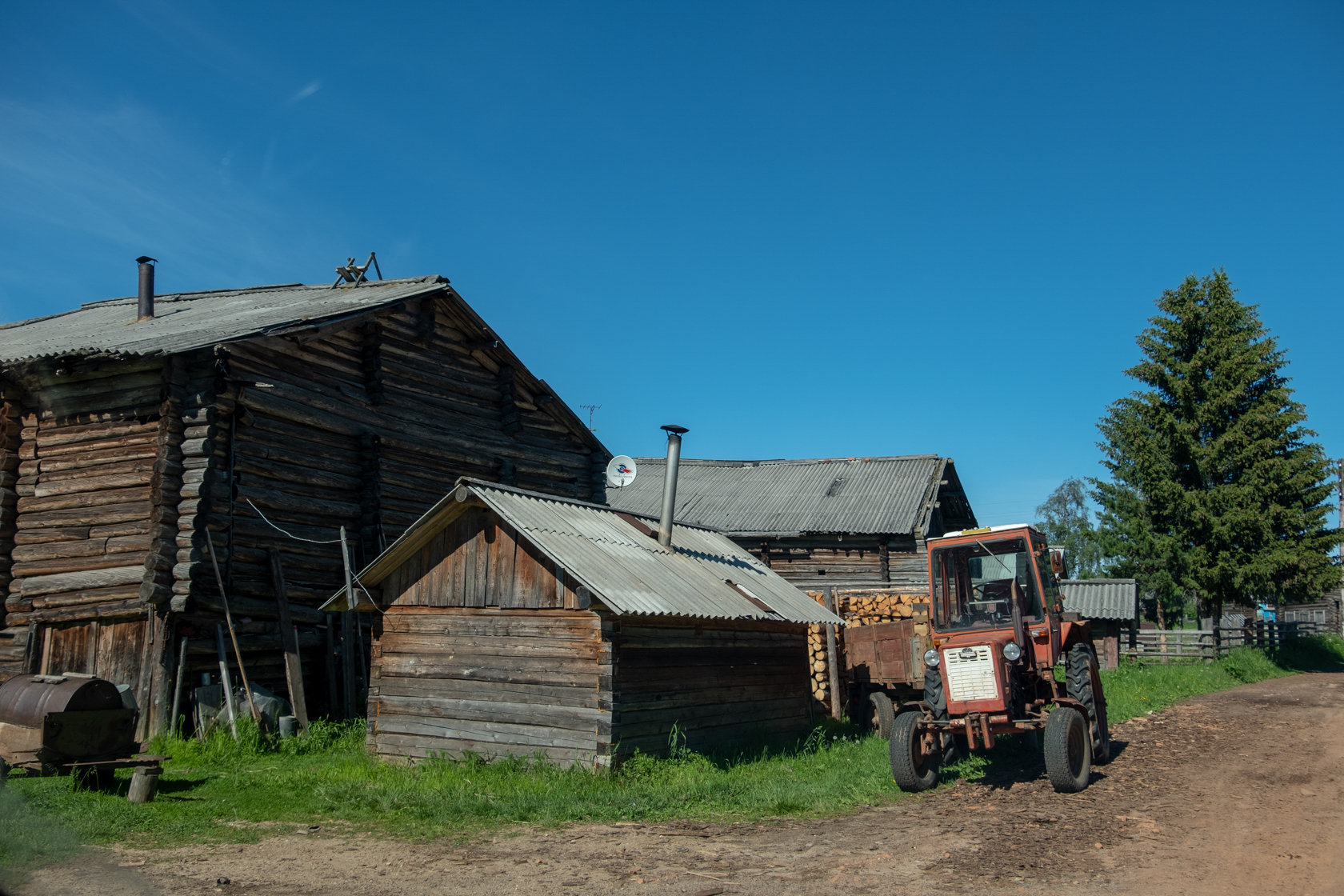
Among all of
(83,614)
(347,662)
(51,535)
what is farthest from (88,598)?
(347,662)

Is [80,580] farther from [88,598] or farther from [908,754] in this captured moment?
[908,754]

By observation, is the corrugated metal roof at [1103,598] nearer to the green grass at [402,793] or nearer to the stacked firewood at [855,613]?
the stacked firewood at [855,613]

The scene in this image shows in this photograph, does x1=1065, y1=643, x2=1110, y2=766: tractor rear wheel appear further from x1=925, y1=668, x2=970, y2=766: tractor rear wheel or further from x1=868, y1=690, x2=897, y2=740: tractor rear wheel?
x1=868, y1=690, x2=897, y2=740: tractor rear wheel

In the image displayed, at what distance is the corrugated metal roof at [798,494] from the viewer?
29.4 m

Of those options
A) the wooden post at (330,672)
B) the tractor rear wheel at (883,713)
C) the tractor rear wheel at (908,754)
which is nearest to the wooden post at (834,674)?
the tractor rear wheel at (883,713)

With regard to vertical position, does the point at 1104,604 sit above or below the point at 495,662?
above

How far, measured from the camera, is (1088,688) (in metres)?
10.9

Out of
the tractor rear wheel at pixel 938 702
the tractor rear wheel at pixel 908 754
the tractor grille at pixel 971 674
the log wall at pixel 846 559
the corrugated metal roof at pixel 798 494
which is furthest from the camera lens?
the corrugated metal roof at pixel 798 494

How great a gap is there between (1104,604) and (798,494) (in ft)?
33.0

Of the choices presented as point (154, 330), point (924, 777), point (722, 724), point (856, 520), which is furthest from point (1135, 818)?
point (856, 520)

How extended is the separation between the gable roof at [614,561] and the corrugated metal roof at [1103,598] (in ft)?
53.2

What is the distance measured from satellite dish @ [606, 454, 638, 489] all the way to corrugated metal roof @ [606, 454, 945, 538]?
10752 mm

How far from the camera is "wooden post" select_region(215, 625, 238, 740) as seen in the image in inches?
516

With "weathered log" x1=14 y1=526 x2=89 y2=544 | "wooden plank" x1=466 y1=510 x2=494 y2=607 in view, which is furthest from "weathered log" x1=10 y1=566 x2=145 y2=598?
"wooden plank" x1=466 y1=510 x2=494 y2=607
